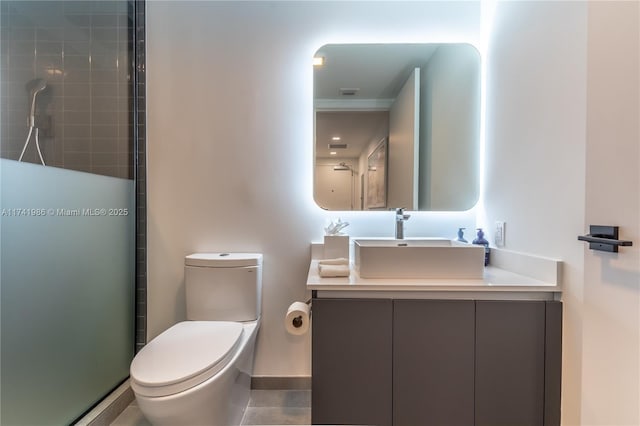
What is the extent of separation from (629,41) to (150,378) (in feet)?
5.77

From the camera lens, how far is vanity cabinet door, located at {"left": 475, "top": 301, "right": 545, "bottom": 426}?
1.18 m

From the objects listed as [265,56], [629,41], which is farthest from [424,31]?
[629,41]

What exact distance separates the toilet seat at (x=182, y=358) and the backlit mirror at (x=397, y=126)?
2.90 feet

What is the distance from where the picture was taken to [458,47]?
5.77 ft

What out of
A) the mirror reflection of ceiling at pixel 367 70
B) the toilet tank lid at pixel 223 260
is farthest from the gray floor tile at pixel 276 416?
the mirror reflection of ceiling at pixel 367 70

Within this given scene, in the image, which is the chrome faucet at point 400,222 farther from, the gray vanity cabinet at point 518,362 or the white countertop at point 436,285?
the gray vanity cabinet at point 518,362

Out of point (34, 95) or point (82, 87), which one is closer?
point (34, 95)

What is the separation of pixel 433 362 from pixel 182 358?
97cm

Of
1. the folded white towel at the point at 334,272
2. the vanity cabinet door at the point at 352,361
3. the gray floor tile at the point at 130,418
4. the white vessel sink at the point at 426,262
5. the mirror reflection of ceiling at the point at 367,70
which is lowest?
the gray floor tile at the point at 130,418

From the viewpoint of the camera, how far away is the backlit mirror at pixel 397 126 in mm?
1769

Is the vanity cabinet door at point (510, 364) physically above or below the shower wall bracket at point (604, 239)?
below

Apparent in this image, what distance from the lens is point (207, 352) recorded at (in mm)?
1229

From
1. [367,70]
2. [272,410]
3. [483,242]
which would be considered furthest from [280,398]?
[367,70]

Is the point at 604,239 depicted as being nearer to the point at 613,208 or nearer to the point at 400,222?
the point at 613,208
